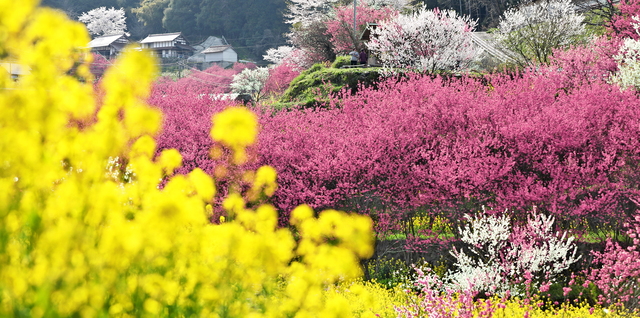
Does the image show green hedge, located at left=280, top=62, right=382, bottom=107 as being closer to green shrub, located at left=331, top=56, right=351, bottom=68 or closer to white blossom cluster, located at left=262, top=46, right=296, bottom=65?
green shrub, located at left=331, top=56, right=351, bottom=68

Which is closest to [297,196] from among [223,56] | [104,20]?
[223,56]

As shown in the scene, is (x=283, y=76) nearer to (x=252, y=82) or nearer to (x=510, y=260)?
(x=252, y=82)

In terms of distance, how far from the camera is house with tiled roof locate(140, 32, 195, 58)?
52812mm

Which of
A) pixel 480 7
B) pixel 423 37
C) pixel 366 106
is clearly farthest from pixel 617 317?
pixel 480 7

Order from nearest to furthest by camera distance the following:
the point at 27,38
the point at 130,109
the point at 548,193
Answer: the point at 27,38, the point at 130,109, the point at 548,193

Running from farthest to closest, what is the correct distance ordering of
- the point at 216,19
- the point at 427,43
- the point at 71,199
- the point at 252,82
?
the point at 216,19 → the point at 252,82 → the point at 427,43 → the point at 71,199

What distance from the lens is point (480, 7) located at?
121 feet

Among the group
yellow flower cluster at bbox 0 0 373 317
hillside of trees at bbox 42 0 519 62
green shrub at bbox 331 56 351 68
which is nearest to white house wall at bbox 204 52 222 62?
hillside of trees at bbox 42 0 519 62

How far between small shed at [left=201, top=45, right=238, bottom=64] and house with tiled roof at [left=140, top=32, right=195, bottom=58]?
12.3 feet

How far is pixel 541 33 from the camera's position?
57.4ft

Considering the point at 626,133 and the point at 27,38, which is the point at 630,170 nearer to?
the point at 626,133

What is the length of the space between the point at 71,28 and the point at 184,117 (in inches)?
309

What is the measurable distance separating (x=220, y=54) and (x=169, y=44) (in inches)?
318

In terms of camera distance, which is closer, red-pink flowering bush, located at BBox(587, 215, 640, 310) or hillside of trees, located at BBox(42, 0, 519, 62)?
red-pink flowering bush, located at BBox(587, 215, 640, 310)
